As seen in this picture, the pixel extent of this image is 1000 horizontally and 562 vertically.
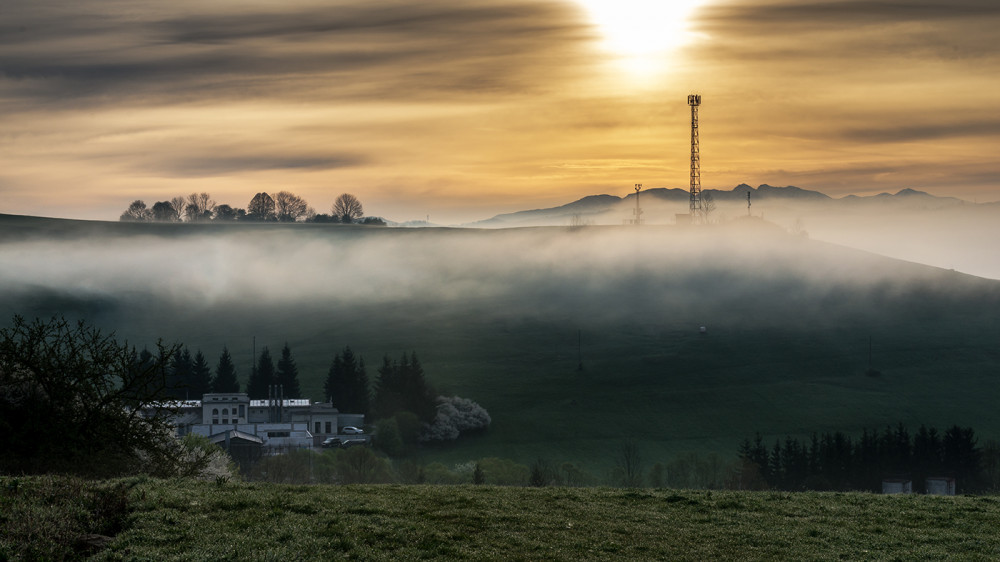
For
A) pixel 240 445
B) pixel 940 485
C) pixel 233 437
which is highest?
pixel 233 437

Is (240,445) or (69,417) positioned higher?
(69,417)

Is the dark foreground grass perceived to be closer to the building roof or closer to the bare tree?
the bare tree

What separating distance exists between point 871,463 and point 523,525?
15199 cm

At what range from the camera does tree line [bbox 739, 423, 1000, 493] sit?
6422 inches

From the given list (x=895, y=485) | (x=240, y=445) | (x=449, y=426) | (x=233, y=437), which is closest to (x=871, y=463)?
(x=895, y=485)

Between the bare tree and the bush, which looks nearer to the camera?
the bare tree

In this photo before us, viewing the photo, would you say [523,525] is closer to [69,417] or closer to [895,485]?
[69,417]

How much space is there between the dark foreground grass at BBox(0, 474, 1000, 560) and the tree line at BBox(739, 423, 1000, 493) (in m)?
131

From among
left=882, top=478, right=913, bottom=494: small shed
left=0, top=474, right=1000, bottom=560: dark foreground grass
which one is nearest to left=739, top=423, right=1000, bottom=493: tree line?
left=882, top=478, right=913, bottom=494: small shed

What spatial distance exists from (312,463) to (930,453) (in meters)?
107

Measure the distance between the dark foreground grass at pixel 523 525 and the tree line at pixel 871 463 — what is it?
131 meters

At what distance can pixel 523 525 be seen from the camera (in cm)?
2956

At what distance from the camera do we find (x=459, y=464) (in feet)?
575

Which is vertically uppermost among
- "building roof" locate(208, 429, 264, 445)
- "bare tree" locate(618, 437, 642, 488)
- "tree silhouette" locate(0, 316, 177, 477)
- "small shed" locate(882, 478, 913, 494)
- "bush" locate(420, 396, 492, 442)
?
"tree silhouette" locate(0, 316, 177, 477)
